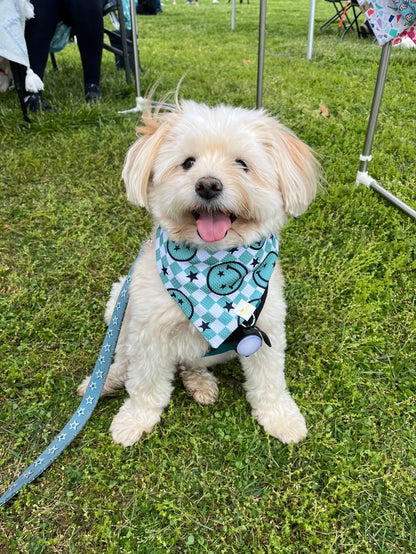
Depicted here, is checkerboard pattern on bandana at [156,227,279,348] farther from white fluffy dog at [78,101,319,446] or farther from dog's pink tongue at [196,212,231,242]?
dog's pink tongue at [196,212,231,242]

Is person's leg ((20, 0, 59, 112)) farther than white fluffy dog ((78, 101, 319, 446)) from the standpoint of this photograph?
Yes

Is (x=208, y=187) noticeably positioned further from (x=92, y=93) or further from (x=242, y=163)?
(x=92, y=93)

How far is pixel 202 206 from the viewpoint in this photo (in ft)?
5.51

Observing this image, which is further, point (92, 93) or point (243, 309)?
point (92, 93)

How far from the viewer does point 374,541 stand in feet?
5.79

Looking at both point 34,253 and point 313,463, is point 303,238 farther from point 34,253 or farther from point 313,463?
point 34,253

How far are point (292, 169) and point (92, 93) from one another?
4.60 m

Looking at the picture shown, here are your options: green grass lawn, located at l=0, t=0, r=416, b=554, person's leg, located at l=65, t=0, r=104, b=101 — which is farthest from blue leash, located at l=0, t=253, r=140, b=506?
person's leg, located at l=65, t=0, r=104, b=101

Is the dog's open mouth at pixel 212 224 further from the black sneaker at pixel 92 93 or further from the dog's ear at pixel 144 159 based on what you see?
the black sneaker at pixel 92 93

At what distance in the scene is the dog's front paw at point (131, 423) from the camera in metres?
2.12

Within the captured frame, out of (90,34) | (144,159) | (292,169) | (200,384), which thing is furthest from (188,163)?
(90,34)

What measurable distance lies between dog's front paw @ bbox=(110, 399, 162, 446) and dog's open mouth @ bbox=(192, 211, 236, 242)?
983 millimetres

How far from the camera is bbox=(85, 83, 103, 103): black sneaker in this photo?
557 cm

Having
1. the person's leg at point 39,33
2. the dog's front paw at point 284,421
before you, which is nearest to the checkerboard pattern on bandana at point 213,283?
the dog's front paw at point 284,421
